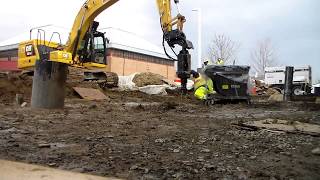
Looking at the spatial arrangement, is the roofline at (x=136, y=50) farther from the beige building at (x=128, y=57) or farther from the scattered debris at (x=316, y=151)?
the scattered debris at (x=316, y=151)

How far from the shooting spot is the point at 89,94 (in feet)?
47.8

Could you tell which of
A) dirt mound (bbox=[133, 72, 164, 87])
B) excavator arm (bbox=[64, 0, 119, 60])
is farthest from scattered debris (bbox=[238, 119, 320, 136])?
dirt mound (bbox=[133, 72, 164, 87])

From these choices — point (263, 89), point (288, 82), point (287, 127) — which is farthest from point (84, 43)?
point (263, 89)

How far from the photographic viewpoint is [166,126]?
277 inches

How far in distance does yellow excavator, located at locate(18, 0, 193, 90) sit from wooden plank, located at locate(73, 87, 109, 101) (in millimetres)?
1024

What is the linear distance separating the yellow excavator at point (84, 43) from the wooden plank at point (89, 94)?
102 cm

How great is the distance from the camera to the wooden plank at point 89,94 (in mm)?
14250

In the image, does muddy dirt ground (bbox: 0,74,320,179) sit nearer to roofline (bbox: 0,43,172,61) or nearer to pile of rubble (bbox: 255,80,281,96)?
pile of rubble (bbox: 255,80,281,96)

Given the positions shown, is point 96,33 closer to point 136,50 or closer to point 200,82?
point 200,82

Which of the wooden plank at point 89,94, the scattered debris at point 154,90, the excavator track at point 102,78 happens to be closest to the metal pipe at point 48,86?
the wooden plank at point 89,94

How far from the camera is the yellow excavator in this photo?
12.6 m

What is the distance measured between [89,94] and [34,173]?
10.5 metres

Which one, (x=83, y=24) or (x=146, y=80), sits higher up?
(x=83, y=24)

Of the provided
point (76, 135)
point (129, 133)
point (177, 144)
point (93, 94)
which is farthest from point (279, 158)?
point (93, 94)
